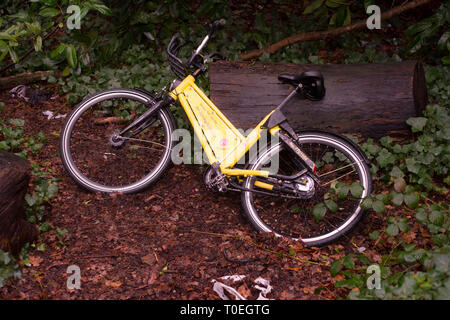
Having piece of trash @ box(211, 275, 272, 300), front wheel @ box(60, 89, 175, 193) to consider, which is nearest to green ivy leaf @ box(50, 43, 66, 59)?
front wheel @ box(60, 89, 175, 193)

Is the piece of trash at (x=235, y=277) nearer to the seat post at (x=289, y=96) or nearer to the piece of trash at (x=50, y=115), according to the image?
the seat post at (x=289, y=96)

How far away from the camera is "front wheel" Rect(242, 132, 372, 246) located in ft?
11.3

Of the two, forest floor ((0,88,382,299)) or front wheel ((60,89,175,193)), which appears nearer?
forest floor ((0,88,382,299))

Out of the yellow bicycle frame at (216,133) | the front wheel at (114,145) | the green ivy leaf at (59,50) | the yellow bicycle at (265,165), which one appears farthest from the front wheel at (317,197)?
the green ivy leaf at (59,50)

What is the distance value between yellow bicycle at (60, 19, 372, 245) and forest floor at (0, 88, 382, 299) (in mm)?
162

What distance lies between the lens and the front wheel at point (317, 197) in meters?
3.45

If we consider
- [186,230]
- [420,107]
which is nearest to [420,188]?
[420,107]

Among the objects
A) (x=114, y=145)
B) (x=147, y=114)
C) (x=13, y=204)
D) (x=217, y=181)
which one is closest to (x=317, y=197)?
(x=217, y=181)

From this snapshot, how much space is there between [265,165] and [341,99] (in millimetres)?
886

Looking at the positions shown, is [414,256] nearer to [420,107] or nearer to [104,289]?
[420,107]

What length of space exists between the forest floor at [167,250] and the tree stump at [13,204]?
186 mm

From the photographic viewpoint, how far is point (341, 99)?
3.83 m

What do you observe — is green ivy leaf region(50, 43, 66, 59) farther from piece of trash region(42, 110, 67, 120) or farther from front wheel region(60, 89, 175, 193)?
piece of trash region(42, 110, 67, 120)

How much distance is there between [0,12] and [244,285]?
512 cm
